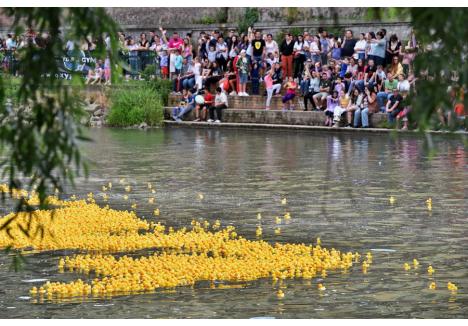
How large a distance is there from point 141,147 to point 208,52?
918cm

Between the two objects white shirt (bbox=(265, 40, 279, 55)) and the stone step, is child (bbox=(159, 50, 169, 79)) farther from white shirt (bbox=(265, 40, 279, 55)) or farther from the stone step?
white shirt (bbox=(265, 40, 279, 55))

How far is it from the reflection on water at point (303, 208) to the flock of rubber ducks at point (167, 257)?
11.9 inches

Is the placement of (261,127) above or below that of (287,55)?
below

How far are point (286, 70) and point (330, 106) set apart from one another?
2.83m

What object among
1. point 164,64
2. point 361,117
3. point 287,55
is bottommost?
point 361,117

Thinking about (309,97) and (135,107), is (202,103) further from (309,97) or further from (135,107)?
(309,97)

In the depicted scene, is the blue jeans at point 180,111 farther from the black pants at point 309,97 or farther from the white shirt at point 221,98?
the black pants at point 309,97

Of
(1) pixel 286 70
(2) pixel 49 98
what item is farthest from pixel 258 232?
(1) pixel 286 70

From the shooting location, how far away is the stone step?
37531mm

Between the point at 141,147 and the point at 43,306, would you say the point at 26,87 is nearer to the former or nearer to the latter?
the point at 43,306

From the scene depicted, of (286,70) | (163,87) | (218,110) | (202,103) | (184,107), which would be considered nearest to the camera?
(286,70)

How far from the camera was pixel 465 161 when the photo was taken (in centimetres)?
2727

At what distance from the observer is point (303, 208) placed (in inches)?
773

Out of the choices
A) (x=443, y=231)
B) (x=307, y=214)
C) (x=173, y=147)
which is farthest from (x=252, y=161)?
(x=443, y=231)
